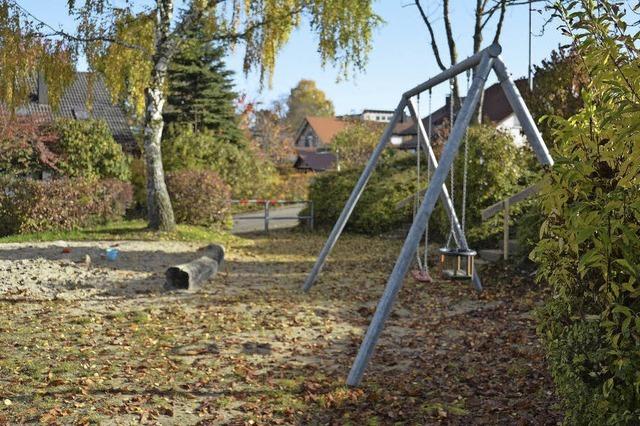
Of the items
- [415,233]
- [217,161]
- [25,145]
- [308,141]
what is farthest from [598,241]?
[308,141]

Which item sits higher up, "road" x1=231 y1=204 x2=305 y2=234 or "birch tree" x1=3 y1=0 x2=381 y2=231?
"birch tree" x1=3 y1=0 x2=381 y2=231

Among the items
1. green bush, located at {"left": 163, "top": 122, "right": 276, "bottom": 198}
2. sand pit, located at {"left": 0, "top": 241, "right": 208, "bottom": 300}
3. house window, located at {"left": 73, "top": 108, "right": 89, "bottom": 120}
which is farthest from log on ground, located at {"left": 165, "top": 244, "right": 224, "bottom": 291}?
house window, located at {"left": 73, "top": 108, "right": 89, "bottom": 120}

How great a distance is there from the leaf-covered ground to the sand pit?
1.44ft

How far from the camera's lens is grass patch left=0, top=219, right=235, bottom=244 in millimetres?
14641

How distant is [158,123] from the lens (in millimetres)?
15719

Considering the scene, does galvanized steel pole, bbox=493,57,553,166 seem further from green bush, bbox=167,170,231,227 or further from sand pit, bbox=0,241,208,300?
green bush, bbox=167,170,231,227

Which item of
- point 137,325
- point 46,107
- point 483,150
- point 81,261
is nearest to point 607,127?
point 137,325

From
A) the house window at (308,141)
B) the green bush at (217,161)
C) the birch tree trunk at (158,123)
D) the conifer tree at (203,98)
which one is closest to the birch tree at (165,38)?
the birch tree trunk at (158,123)

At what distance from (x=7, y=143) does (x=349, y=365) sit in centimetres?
1476

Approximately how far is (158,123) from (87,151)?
633 centimetres

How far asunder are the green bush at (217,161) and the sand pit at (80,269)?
36.2 feet

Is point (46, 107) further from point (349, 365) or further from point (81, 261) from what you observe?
point (349, 365)

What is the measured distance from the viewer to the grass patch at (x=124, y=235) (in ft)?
48.0

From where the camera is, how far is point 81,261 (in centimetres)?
1085
